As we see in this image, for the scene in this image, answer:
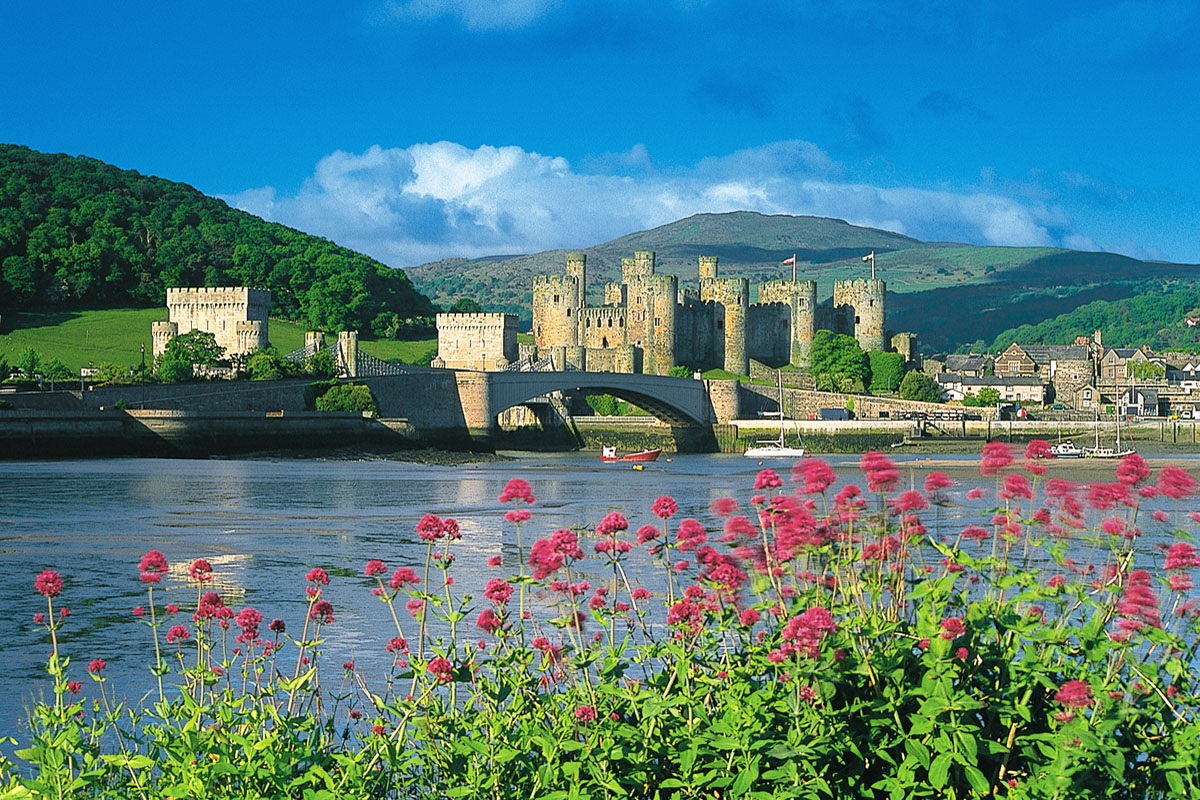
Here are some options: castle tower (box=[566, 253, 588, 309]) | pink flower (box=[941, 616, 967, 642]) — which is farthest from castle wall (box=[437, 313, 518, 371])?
pink flower (box=[941, 616, 967, 642])

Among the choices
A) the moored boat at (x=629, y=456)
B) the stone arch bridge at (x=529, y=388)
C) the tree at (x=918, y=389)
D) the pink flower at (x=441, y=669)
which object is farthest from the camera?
the tree at (x=918, y=389)

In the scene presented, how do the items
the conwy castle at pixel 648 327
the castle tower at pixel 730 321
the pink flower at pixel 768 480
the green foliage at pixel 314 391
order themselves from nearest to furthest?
the pink flower at pixel 768 480 < the green foliage at pixel 314 391 < the conwy castle at pixel 648 327 < the castle tower at pixel 730 321

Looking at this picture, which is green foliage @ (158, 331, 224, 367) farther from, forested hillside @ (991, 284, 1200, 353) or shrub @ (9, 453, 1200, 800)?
forested hillside @ (991, 284, 1200, 353)

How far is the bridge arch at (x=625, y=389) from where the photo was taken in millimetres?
53781

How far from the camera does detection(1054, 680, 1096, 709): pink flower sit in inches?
187

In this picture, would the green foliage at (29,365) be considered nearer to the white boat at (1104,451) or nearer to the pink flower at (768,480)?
the white boat at (1104,451)

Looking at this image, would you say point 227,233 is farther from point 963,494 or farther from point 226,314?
point 963,494

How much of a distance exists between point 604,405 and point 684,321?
9.27 meters

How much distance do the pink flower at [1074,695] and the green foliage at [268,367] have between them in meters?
47.3

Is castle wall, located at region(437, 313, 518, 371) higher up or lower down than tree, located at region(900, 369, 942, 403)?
higher up

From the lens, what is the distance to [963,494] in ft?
94.9

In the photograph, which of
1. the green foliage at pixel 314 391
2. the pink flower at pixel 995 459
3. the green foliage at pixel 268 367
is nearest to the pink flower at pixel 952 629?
the pink flower at pixel 995 459

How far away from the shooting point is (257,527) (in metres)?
20.3

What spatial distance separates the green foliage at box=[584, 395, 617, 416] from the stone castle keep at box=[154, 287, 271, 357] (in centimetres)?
1465
